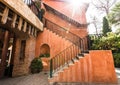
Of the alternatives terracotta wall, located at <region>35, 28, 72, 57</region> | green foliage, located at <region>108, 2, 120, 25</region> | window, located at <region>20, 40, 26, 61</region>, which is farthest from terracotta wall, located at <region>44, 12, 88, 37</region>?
window, located at <region>20, 40, 26, 61</region>

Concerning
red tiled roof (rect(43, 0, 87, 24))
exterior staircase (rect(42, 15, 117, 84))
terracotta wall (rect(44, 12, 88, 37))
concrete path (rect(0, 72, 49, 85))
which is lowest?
concrete path (rect(0, 72, 49, 85))

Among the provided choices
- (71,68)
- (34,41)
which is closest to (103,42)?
(71,68)

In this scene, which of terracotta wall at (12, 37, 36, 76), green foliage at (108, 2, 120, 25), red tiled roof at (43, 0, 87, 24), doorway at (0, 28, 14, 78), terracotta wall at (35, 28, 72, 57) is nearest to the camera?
doorway at (0, 28, 14, 78)

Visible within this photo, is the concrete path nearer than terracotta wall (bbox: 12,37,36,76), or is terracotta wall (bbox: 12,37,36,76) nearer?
the concrete path

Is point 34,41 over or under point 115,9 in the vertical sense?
under

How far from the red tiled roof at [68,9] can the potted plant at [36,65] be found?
660cm

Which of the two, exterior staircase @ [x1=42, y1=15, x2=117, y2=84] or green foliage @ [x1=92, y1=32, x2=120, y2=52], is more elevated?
green foliage @ [x1=92, y1=32, x2=120, y2=52]

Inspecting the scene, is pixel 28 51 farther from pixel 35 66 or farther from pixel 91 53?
pixel 91 53

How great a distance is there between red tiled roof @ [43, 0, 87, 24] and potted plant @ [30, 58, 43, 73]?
6.60m

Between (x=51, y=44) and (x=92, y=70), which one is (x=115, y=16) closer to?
(x=51, y=44)

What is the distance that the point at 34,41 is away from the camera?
870 cm

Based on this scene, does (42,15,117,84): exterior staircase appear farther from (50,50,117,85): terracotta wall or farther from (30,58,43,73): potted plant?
(30,58,43,73): potted plant

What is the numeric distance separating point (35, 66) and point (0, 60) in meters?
2.21

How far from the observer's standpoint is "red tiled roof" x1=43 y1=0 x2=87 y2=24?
12.3m
